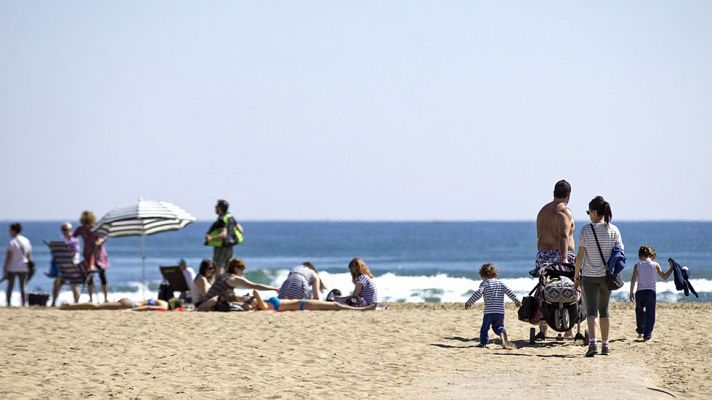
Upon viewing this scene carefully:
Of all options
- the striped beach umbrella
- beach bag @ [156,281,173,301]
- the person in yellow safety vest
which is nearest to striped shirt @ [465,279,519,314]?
the person in yellow safety vest

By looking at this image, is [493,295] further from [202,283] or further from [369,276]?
[202,283]

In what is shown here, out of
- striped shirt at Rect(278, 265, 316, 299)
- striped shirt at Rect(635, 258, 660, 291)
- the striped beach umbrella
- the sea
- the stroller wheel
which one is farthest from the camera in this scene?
the sea

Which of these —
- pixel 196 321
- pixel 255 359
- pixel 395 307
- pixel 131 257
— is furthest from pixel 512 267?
pixel 255 359

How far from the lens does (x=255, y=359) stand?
9.89m

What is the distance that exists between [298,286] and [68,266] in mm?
4047

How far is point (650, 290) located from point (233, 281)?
20.0ft

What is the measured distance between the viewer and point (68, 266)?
16.8 m

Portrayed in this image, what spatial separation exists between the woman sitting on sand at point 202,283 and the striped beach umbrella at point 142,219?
1908 millimetres

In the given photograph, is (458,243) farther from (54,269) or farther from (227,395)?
(227,395)

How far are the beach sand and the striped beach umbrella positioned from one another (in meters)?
3.59

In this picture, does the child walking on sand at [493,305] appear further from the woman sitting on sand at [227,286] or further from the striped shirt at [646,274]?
the woman sitting on sand at [227,286]

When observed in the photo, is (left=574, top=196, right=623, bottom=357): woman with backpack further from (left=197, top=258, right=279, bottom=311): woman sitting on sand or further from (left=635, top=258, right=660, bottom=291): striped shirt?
(left=197, top=258, right=279, bottom=311): woman sitting on sand

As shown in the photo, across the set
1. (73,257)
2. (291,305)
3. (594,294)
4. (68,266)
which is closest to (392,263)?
(73,257)

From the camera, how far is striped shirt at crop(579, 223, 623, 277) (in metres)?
9.74
